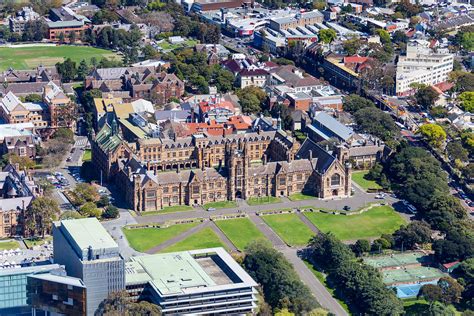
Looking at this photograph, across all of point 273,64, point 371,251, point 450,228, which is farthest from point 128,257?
point 273,64

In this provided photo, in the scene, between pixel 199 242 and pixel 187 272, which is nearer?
pixel 187 272

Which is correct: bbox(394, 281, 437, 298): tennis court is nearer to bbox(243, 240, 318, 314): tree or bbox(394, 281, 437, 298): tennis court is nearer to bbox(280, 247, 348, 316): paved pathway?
bbox(280, 247, 348, 316): paved pathway

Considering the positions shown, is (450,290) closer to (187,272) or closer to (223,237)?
(187,272)

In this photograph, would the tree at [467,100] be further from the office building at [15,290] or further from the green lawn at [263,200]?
the office building at [15,290]

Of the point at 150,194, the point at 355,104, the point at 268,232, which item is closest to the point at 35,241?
the point at 150,194

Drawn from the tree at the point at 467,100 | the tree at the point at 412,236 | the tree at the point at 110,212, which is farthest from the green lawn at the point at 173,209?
the tree at the point at 467,100

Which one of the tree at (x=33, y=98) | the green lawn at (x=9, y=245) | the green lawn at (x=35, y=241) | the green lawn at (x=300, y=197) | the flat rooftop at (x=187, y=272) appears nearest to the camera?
the flat rooftop at (x=187, y=272)
